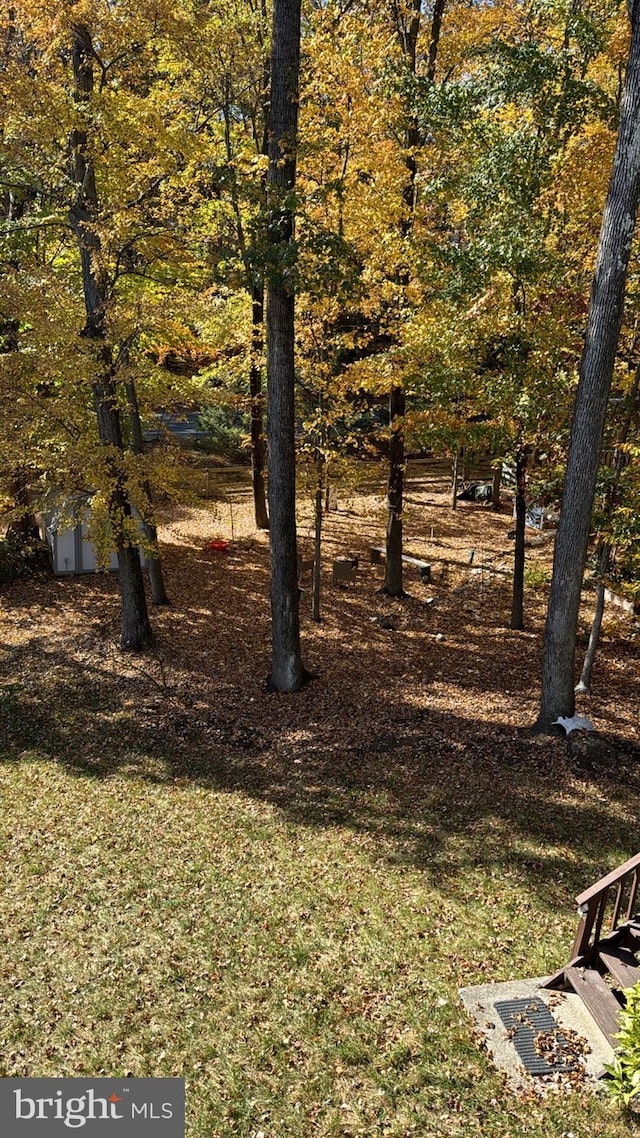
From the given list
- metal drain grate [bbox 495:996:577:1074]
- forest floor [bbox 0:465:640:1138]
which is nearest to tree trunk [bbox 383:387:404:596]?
forest floor [bbox 0:465:640:1138]

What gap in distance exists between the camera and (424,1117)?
4.86 m

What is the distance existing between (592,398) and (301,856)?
6.49 metres

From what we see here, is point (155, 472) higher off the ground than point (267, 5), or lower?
lower

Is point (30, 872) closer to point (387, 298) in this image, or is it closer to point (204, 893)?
point (204, 893)

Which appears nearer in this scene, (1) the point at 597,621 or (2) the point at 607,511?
(2) the point at 607,511

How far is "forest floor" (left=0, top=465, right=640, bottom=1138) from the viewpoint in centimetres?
532

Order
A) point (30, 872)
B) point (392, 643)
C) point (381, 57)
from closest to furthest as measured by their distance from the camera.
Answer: point (30, 872) < point (381, 57) < point (392, 643)

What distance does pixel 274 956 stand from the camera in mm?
6430

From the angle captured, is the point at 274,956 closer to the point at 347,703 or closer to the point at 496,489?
the point at 347,703

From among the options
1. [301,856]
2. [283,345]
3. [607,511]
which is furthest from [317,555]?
[301,856]

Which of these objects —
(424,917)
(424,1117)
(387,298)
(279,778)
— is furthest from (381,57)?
(424,1117)

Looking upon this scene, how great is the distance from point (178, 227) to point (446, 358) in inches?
199

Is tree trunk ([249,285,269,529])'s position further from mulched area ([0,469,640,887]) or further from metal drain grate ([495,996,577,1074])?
metal drain grate ([495,996,577,1074])

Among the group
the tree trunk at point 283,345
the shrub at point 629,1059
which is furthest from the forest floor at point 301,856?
the tree trunk at point 283,345
